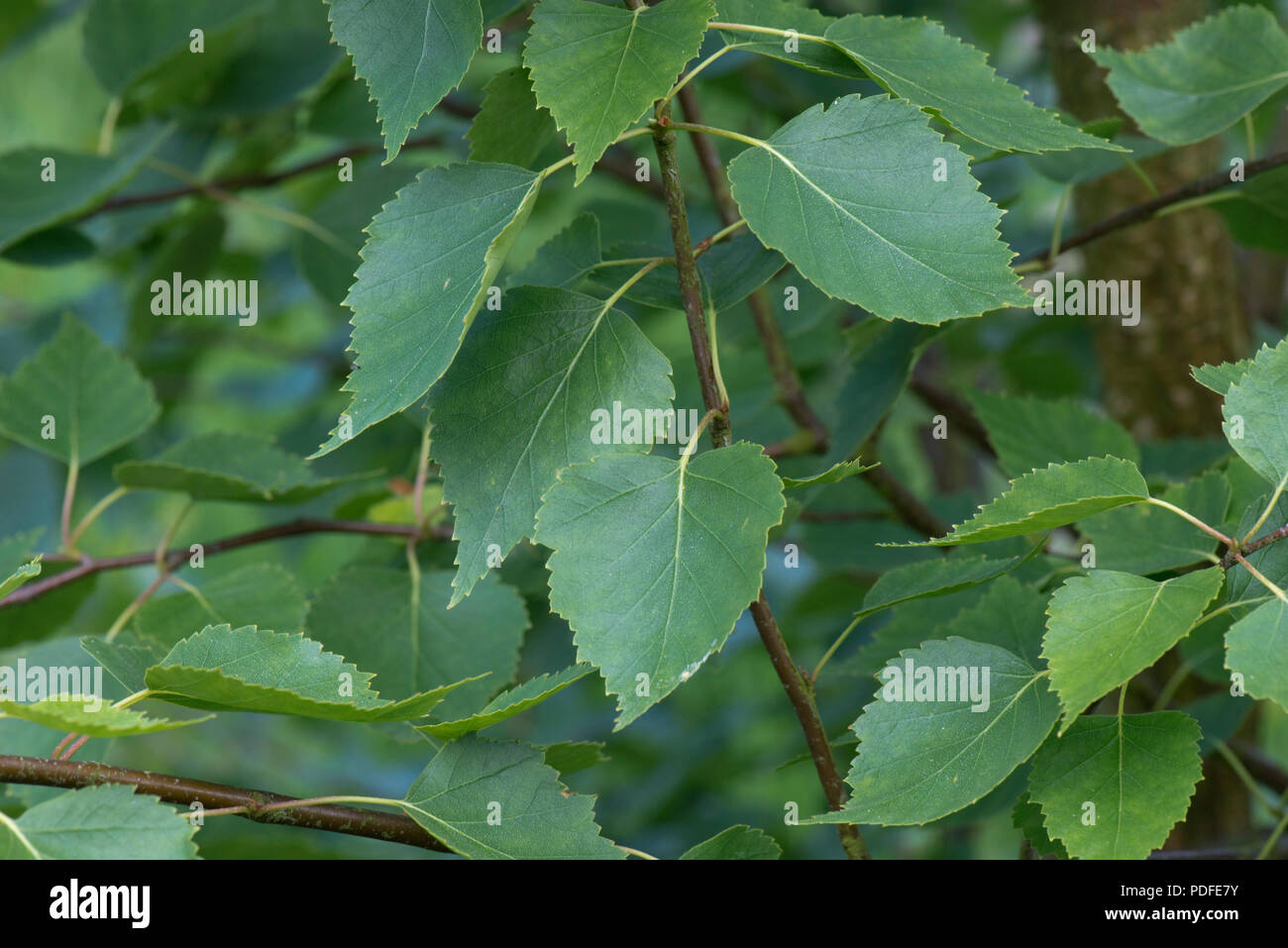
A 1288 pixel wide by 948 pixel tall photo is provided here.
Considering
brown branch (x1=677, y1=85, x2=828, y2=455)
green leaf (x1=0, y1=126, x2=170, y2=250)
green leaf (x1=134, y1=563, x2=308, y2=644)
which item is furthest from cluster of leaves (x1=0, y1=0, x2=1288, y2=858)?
green leaf (x1=0, y1=126, x2=170, y2=250)

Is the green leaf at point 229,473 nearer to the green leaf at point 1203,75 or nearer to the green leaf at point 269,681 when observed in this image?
the green leaf at point 269,681

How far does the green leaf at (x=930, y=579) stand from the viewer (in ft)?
1.73

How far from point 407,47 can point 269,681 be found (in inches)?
10.9

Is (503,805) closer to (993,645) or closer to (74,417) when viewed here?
(993,645)

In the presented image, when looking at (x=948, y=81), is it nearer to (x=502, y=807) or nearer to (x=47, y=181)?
(x=502, y=807)

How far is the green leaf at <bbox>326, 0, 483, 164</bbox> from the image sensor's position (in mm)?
503

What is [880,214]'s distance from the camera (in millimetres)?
499

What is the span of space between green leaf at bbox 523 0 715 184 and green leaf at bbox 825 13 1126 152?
0.09 m

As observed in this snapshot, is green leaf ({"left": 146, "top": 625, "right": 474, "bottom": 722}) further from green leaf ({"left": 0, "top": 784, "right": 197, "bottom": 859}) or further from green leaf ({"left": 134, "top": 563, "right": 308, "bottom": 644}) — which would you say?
green leaf ({"left": 134, "top": 563, "right": 308, "bottom": 644})

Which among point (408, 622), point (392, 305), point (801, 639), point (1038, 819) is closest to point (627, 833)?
point (801, 639)

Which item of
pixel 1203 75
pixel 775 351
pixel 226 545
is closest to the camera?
pixel 1203 75

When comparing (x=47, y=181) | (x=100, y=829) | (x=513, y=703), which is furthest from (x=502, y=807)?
(x=47, y=181)

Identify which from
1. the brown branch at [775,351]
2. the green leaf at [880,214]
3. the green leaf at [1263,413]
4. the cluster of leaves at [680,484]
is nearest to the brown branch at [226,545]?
the cluster of leaves at [680,484]

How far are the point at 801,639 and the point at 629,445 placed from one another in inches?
36.2
